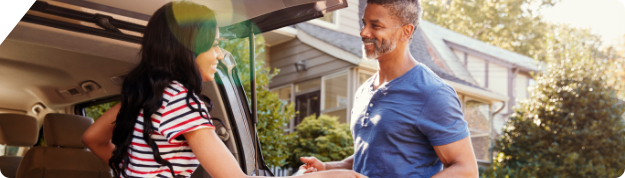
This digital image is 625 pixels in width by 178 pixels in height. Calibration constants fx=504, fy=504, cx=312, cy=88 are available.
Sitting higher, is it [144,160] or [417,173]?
[144,160]

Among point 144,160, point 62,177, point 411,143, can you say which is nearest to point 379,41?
point 411,143

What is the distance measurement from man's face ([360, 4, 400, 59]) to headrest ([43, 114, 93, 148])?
6.75ft

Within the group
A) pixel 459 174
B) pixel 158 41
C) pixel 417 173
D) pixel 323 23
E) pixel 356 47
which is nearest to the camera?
pixel 158 41

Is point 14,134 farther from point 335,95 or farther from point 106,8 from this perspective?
point 335,95

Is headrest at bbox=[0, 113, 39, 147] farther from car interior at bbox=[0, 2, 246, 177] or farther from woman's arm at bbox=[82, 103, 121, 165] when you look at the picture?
woman's arm at bbox=[82, 103, 121, 165]

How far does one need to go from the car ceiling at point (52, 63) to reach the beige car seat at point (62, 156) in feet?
0.43

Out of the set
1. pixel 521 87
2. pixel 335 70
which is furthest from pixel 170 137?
pixel 521 87

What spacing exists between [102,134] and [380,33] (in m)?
1.22

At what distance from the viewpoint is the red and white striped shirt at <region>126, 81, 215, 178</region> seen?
5.06 feet

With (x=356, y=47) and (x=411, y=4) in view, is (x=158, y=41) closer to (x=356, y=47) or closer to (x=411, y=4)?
(x=411, y=4)

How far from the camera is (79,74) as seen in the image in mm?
3035

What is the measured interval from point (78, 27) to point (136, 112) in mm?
1356

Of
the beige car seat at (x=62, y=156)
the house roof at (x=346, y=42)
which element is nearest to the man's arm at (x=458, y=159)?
the beige car seat at (x=62, y=156)

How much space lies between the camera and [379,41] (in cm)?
216
